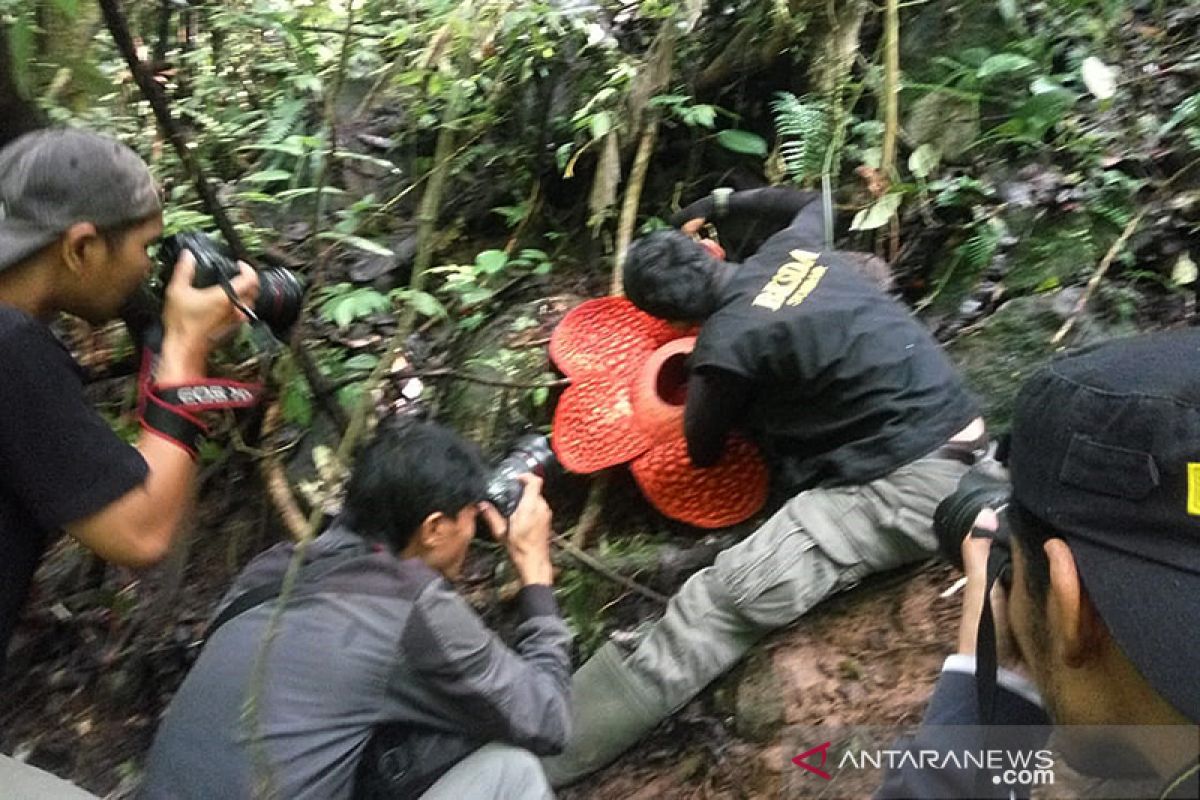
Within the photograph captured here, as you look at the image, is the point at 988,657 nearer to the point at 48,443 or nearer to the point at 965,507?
the point at 965,507

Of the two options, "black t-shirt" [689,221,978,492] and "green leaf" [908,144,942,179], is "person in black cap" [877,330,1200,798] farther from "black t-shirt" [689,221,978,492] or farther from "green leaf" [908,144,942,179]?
"green leaf" [908,144,942,179]

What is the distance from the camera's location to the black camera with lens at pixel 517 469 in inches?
94.3

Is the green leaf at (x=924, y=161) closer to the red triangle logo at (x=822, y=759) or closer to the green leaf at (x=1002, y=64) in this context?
the green leaf at (x=1002, y=64)

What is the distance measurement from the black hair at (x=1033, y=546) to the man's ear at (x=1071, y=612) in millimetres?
33

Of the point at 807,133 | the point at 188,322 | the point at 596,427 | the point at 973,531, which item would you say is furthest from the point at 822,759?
the point at 807,133

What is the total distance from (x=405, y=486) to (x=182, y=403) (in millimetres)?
452

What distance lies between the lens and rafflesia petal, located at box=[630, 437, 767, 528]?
277 centimetres

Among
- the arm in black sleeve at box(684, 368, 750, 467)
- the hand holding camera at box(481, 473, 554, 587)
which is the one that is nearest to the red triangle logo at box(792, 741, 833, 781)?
Result: the hand holding camera at box(481, 473, 554, 587)

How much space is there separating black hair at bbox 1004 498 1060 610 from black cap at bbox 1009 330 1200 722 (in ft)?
0.07

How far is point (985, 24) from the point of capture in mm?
3361

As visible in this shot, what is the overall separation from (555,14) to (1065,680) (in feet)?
9.87

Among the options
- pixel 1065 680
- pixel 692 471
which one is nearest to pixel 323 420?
pixel 692 471

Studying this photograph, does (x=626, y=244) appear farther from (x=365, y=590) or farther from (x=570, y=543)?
(x=365, y=590)

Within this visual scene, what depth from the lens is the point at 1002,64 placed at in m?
3.14
